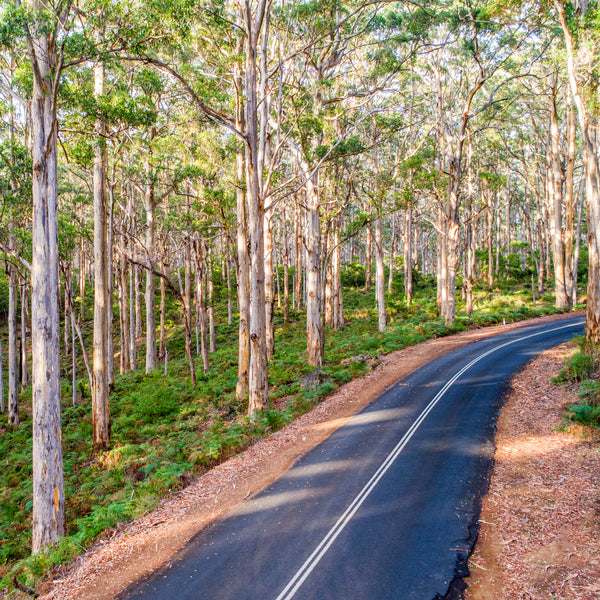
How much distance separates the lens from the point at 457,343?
2138 centimetres

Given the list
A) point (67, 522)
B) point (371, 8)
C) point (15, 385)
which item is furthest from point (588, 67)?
point (15, 385)

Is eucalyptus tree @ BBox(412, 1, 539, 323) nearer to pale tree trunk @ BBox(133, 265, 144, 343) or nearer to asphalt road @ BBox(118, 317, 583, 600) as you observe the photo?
asphalt road @ BBox(118, 317, 583, 600)

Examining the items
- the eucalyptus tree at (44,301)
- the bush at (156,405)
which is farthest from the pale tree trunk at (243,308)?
the eucalyptus tree at (44,301)

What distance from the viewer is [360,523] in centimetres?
728

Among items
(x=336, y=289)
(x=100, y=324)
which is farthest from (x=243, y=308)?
(x=336, y=289)

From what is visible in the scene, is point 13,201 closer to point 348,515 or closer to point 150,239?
point 150,239

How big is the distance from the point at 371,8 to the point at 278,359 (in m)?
18.1

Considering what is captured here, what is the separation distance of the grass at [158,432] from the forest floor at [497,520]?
1.77 feet

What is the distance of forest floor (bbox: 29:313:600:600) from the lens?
5996 millimetres

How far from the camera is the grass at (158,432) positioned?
8711 millimetres

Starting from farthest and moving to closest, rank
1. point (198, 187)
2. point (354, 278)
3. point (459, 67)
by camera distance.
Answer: point (354, 278), point (459, 67), point (198, 187)

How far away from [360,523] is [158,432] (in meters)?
9.43

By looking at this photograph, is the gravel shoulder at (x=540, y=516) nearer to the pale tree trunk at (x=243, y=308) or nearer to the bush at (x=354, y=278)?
the pale tree trunk at (x=243, y=308)

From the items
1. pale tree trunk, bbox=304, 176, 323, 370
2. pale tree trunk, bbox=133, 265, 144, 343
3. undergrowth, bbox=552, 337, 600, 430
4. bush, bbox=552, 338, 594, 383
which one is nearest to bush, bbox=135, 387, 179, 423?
pale tree trunk, bbox=304, 176, 323, 370
